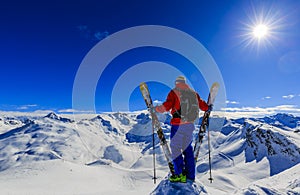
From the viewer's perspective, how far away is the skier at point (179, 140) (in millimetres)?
9000

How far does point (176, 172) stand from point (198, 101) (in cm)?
285

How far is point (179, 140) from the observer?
9.04 meters

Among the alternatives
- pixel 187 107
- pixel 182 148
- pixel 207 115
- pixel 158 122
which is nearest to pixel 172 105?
pixel 187 107

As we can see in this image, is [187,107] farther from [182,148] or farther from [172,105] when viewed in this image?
[182,148]

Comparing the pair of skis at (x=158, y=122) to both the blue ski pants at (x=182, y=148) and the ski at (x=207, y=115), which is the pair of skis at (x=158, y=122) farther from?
the blue ski pants at (x=182, y=148)

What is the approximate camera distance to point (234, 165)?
6718 inches

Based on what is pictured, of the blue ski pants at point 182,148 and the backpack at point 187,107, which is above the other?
the backpack at point 187,107

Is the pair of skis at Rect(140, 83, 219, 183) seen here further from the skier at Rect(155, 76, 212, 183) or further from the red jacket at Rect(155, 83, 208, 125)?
the red jacket at Rect(155, 83, 208, 125)

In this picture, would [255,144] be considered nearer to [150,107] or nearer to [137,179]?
[137,179]

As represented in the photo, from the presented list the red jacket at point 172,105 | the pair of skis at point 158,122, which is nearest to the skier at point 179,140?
the red jacket at point 172,105

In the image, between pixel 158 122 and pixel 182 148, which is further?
pixel 158 122

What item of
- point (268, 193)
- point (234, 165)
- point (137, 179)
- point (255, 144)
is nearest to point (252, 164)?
point (234, 165)

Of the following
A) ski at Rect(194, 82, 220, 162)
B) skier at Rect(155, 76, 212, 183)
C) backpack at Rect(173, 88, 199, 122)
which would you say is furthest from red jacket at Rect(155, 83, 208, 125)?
ski at Rect(194, 82, 220, 162)

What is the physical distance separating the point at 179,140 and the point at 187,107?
1.26 meters
